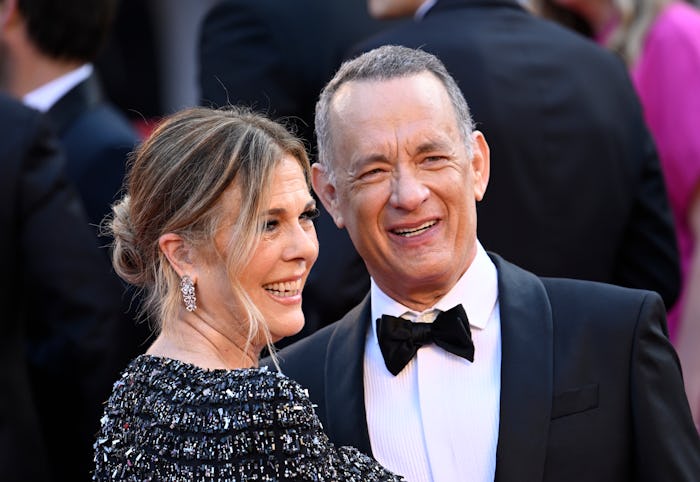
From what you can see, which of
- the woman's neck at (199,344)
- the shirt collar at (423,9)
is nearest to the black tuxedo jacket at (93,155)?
the shirt collar at (423,9)

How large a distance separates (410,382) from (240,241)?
0.57 m

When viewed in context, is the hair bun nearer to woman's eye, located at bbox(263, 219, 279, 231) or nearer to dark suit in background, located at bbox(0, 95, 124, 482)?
woman's eye, located at bbox(263, 219, 279, 231)

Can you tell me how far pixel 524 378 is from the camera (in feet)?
9.70

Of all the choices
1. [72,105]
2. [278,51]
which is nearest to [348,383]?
[278,51]

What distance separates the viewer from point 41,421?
4.61 m

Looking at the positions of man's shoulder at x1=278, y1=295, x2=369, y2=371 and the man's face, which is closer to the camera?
Result: the man's face

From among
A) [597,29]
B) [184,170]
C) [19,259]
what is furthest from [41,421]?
[597,29]

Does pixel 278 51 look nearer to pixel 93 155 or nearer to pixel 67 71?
pixel 93 155

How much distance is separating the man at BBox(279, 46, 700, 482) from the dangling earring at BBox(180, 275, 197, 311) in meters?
0.43

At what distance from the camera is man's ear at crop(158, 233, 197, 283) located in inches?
113

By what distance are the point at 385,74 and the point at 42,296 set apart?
1.77m

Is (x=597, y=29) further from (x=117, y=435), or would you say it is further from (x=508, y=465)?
(x=117, y=435)

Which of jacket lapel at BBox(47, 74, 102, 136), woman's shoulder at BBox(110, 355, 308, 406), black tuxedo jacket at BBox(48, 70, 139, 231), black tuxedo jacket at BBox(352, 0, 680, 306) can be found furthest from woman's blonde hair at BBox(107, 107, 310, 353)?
jacket lapel at BBox(47, 74, 102, 136)

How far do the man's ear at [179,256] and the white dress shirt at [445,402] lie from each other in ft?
1.75
